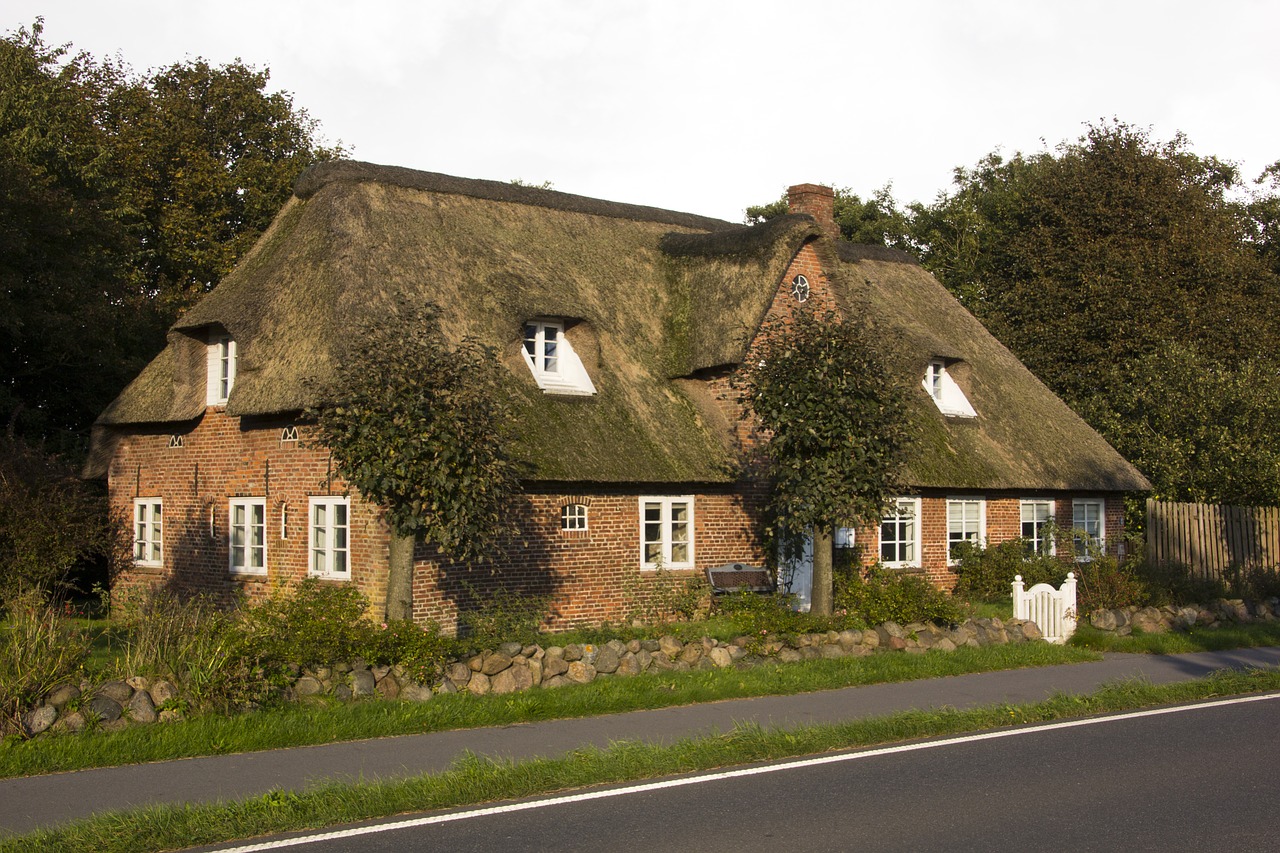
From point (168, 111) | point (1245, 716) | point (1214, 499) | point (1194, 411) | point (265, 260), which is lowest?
point (1245, 716)

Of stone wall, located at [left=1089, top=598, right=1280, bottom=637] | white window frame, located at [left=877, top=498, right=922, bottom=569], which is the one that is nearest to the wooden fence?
stone wall, located at [left=1089, top=598, right=1280, bottom=637]

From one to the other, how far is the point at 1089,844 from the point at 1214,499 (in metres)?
23.5

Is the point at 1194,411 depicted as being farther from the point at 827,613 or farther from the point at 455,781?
the point at 455,781

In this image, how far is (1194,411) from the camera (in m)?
28.6

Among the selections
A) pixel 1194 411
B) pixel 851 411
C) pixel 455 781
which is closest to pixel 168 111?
pixel 851 411

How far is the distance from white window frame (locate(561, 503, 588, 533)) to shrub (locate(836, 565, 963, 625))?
14.3 ft

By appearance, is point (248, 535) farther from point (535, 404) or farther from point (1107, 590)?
point (1107, 590)

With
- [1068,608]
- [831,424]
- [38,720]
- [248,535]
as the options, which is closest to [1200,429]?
[1068,608]

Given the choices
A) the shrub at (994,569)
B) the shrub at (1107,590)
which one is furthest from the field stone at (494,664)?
the shrub at (994,569)

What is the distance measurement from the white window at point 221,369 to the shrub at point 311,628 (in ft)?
28.4

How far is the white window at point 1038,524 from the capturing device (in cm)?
2684

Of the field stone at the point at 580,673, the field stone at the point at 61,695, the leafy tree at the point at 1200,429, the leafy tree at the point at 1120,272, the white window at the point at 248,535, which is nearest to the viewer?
the field stone at the point at 61,695

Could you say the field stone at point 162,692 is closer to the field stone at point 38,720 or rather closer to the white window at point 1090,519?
the field stone at point 38,720

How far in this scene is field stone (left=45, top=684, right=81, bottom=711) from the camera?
1081 cm
